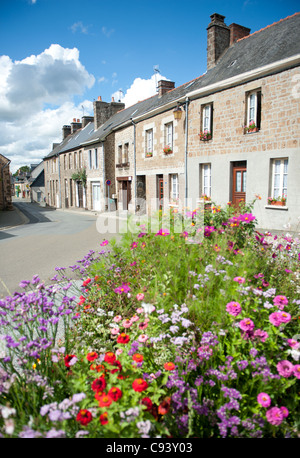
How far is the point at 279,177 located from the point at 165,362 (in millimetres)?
9931

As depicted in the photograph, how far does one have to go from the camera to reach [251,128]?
1111 centimetres

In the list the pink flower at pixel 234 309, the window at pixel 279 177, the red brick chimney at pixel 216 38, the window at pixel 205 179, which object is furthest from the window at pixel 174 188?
the pink flower at pixel 234 309

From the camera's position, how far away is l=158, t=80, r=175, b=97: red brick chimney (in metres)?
17.9

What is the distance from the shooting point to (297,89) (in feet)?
31.3

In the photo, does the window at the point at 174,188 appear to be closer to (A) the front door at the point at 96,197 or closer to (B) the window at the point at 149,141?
(B) the window at the point at 149,141

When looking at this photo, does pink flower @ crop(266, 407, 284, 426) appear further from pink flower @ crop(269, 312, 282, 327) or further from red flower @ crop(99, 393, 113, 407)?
red flower @ crop(99, 393, 113, 407)

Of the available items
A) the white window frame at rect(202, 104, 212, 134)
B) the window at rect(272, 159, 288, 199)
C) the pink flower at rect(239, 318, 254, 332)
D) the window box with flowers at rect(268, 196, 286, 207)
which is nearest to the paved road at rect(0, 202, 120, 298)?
the pink flower at rect(239, 318, 254, 332)

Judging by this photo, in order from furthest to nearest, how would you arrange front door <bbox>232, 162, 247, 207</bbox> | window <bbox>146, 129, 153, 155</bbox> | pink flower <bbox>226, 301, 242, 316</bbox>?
1. window <bbox>146, 129, 153, 155</bbox>
2. front door <bbox>232, 162, 247, 207</bbox>
3. pink flower <bbox>226, 301, 242, 316</bbox>

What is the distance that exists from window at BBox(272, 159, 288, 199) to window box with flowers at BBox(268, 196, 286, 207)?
0.34 ft

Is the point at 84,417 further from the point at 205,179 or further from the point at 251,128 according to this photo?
the point at 205,179

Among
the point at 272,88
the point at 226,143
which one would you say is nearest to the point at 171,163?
the point at 226,143

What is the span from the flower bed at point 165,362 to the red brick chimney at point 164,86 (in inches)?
668

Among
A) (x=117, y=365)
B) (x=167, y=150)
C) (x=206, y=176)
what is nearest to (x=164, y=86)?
(x=167, y=150)

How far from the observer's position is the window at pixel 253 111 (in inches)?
434
